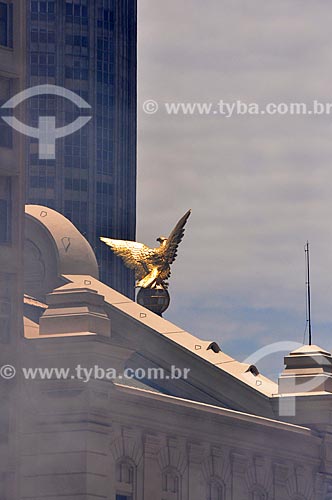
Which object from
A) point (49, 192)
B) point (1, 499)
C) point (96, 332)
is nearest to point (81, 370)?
point (96, 332)

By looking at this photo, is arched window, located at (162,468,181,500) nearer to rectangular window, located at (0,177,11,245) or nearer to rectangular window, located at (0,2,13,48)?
rectangular window, located at (0,177,11,245)

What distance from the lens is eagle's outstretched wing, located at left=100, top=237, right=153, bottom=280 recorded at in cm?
8588

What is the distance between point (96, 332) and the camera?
65812 millimetres

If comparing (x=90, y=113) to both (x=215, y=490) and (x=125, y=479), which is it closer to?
(x=215, y=490)

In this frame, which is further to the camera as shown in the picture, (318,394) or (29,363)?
(318,394)

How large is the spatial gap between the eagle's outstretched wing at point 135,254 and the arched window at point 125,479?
1780 cm

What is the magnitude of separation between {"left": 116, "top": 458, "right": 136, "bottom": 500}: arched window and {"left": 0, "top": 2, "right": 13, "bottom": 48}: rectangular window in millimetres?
13903

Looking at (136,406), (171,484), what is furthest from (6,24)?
(171,484)

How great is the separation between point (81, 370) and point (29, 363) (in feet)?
5.14

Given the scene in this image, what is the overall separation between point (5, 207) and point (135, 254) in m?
23.7

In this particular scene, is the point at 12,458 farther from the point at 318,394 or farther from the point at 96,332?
the point at 318,394

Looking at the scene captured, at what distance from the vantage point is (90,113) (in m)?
175

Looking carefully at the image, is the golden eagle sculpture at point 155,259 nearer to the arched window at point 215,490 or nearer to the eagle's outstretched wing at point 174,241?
the eagle's outstretched wing at point 174,241

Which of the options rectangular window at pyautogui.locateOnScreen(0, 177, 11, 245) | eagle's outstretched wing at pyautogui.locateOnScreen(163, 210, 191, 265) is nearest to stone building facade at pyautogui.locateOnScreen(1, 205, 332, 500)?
rectangular window at pyautogui.locateOnScreen(0, 177, 11, 245)
